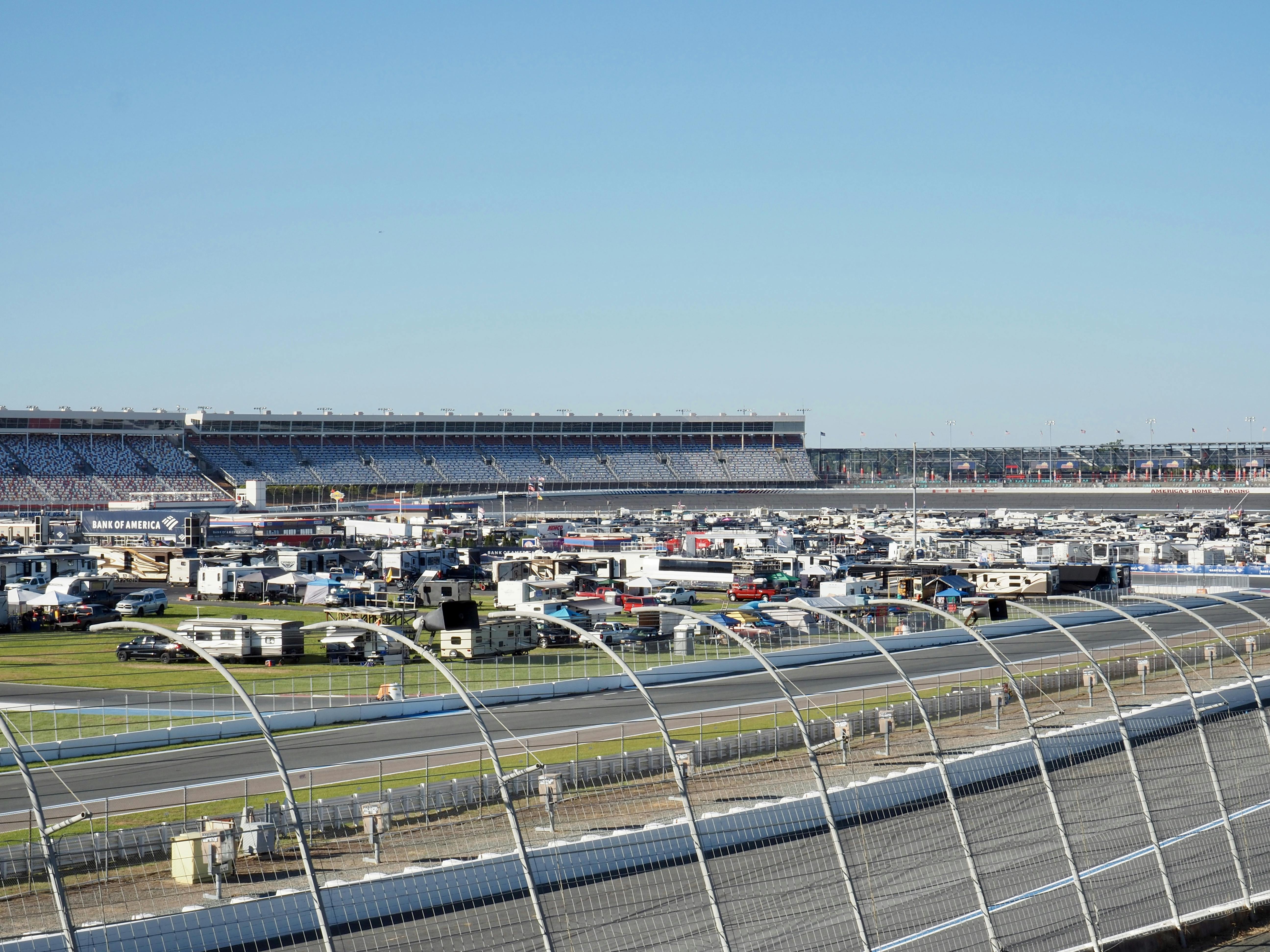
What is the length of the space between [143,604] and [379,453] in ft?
378

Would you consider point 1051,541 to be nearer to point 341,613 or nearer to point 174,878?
point 341,613

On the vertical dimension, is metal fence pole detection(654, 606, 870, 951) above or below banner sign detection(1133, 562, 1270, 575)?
above

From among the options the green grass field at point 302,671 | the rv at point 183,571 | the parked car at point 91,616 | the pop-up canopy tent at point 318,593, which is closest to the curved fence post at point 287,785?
the green grass field at point 302,671

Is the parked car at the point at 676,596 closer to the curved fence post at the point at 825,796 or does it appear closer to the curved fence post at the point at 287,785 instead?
the curved fence post at the point at 825,796

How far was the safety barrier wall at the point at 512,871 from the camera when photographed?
42.9 ft

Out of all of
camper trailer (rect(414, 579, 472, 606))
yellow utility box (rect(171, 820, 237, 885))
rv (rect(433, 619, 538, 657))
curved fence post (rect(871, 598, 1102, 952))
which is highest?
camper trailer (rect(414, 579, 472, 606))

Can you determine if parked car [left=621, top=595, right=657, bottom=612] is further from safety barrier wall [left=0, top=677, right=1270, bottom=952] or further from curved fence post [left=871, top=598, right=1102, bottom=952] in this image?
curved fence post [left=871, top=598, right=1102, bottom=952]

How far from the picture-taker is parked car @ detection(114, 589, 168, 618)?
52531 mm

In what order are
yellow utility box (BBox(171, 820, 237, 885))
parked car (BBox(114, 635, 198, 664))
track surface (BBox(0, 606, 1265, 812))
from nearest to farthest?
yellow utility box (BBox(171, 820, 237, 885))
track surface (BBox(0, 606, 1265, 812))
parked car (BBox(114, 635, 198, 664))

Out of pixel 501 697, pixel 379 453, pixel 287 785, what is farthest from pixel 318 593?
pixel 379 453

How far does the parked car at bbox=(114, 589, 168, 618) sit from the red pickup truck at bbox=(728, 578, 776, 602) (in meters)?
25.4

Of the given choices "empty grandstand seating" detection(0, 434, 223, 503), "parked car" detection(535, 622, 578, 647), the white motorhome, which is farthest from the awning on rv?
"empty grandstand seating" detection(0, 434, 223, 503)

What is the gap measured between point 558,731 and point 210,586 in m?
38.8

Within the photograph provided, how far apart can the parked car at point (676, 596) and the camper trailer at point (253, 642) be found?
1804cm
